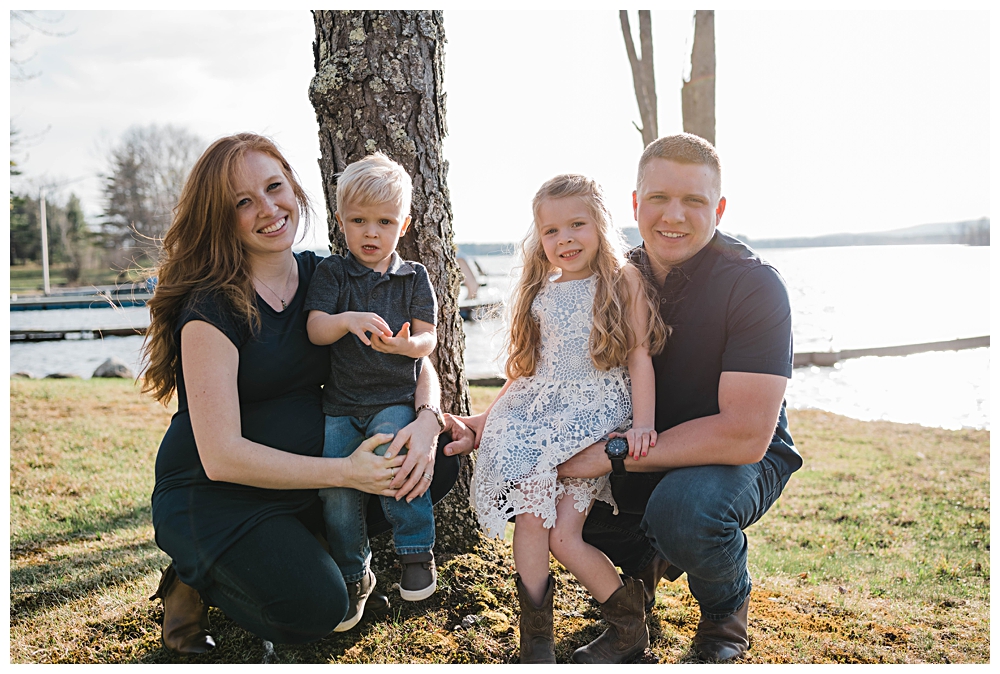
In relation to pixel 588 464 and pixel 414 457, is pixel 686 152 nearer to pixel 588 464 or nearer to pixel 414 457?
pixel 588 464

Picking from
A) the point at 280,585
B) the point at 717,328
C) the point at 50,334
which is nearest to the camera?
the point at 280,585

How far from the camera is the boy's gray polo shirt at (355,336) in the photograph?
93.0 inches

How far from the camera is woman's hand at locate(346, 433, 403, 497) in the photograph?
2.19 metres

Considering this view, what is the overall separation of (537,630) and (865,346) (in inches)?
566

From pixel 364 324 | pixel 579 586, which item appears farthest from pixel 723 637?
pixel 364 324

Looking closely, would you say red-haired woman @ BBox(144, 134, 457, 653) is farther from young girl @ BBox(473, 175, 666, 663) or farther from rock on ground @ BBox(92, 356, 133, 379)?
rock on ground @ BBox(92, 356, 133, 379)

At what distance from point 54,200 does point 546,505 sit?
51.8 metres

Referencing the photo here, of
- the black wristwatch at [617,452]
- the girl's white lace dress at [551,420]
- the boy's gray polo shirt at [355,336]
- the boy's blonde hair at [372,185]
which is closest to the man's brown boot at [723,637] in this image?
the girl's white lace dress at [551,420]

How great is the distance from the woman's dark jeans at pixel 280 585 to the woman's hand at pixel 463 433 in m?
0.58

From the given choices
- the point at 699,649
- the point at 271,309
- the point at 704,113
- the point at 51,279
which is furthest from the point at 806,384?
the point at 51,279

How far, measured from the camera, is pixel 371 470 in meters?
2.19

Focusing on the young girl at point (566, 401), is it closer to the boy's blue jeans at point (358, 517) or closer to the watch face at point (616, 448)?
the watch face at point (616, 448)

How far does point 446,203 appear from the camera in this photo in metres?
2.96

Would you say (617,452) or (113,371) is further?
(113,371)
